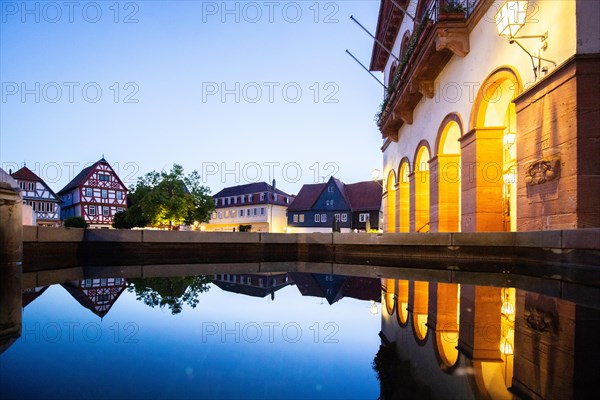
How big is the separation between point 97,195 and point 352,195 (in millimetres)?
36055

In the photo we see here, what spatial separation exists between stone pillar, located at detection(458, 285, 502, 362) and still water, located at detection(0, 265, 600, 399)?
1 centimetres

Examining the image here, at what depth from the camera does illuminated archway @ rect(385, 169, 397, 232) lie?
892 inches

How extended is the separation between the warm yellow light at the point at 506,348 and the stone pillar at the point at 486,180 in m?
9.03

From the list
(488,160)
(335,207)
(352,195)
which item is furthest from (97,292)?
(352,195)

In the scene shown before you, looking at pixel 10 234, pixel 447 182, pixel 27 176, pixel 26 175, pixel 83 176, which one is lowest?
pixel 10 234

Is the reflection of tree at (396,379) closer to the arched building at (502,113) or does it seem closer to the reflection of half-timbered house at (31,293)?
the reflection of half-timbered house at (31,293)

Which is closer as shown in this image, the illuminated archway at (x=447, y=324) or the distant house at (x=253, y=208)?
the illuminated archway at (x=447, y=324)

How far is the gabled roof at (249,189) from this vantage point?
203 feet

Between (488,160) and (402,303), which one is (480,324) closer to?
(402,303)

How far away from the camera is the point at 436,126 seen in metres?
14.5

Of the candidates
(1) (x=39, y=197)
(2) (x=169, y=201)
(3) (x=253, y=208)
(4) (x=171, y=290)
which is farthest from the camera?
(3) (x=253, y=208)

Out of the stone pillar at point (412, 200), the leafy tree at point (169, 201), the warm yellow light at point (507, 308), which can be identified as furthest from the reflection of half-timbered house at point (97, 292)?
the leafy tree at point (169, 201)

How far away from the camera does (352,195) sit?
51.2 meters

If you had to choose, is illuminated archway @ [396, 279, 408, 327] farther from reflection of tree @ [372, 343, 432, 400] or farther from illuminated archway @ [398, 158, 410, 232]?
illuminated archway @ [398, 158, 410, 232]
